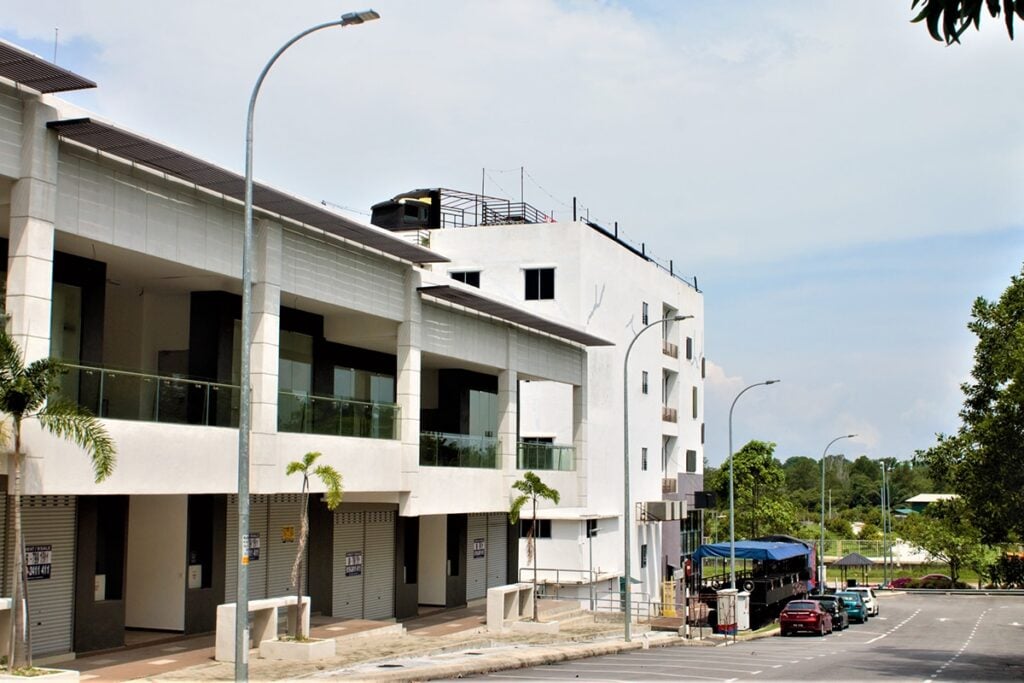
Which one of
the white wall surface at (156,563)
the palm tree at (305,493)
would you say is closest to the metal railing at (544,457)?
the palm tree at (305,493)

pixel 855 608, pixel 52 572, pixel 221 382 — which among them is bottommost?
pixel 855 608

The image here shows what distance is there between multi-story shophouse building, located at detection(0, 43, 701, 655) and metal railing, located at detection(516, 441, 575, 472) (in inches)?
5.7

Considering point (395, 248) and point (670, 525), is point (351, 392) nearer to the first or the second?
point (395, 248)

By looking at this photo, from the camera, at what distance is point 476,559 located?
40656mm

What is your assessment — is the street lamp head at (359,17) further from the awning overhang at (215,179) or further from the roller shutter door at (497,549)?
the roller shutter door at (497,549)

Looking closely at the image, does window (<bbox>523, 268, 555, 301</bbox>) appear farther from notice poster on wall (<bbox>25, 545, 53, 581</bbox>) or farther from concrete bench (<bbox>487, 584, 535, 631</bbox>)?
notice poster on wall (<bbox>25, 545, 53, 581</bbox>)

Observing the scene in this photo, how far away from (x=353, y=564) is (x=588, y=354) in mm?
18419

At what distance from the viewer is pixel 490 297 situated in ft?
107

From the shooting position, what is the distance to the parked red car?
44562mm

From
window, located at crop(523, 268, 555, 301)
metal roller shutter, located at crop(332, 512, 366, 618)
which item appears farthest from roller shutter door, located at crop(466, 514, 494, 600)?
window, located at crop(523, 268, 555, 301)

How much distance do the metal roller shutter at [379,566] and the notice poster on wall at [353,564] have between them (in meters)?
0.46

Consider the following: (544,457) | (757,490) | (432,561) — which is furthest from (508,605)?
(757,490)

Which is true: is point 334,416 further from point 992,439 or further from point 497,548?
point 992,439

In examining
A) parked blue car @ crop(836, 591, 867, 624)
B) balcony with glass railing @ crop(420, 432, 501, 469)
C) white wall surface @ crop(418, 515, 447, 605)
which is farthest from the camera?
parked blue car @ crop(836, 591, 867, 624)
